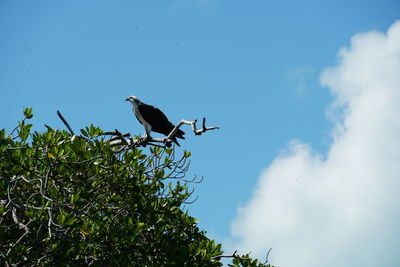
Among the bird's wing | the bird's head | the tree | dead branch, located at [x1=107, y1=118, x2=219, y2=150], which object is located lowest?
the tree

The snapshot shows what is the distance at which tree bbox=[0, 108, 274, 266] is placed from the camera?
6676 millimetres

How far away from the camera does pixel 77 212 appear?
6809 mm

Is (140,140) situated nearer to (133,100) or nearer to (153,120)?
(153,120)

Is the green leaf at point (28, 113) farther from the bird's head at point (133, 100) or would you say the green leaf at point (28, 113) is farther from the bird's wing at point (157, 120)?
the bird's head at point (133, 100)

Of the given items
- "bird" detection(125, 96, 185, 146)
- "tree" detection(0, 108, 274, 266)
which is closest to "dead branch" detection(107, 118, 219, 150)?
"tree" detection(0, 108, 274, 266)

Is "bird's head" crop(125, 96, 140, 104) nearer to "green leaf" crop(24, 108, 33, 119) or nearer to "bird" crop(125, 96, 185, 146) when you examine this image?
"bird" crop(125, 96, 185, 146)

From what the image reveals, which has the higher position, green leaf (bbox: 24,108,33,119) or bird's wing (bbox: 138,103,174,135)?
bird's wing (bbox: 138,103,174,135)

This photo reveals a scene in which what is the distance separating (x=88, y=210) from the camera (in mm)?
7227

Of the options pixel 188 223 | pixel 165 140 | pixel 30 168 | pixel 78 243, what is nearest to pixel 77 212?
pixel 78 243

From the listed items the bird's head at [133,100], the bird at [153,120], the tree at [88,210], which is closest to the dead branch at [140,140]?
the tree at [88,210]

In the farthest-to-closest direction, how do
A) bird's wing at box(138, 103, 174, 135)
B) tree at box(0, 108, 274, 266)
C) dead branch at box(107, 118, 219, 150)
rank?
bird's wing at box(138, 103, 174, 135) < dead branch at box(107, 118, 219, 150) < tree at box(0, 108, 274, 266)

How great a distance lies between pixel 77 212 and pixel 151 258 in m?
1.42

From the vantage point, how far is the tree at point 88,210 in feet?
21.9

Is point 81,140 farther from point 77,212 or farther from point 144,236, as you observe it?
point 144,236
